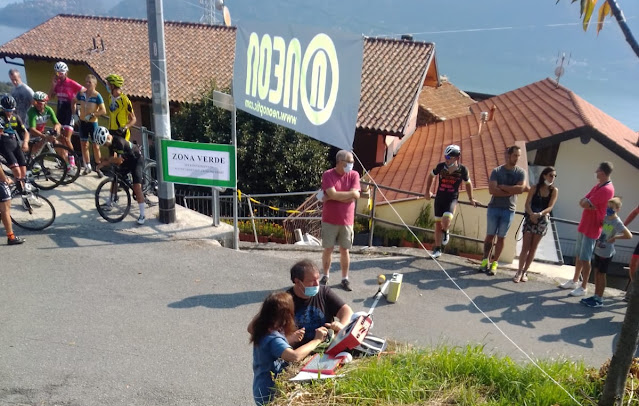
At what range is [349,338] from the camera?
Result: 3346 mm

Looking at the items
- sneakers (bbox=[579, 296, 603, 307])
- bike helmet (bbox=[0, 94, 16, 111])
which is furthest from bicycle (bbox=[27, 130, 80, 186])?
sneakers (bbox=[579, 296, 603, 307])

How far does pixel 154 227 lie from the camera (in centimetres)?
763

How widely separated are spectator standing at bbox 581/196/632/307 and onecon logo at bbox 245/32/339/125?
145 inches

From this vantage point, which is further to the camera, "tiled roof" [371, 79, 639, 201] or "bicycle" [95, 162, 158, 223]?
"tiled roof" [371, 79, 639, 201]

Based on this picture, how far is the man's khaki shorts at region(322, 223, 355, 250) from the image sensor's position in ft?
19.8

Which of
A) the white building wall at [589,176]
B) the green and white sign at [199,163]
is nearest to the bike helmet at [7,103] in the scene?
the green and white sign at [199,163]

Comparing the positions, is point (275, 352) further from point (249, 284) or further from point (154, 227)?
point (154, 227)

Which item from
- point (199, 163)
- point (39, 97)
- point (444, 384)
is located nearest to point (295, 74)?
point (199, 163)

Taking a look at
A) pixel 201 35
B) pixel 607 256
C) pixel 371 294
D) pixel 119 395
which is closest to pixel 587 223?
pixel 607 256

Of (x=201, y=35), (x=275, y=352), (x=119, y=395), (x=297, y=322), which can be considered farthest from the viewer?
(x=201, y=35)

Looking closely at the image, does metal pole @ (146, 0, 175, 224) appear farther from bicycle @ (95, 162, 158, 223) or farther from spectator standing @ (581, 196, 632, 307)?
spectator standing @ (581, 196, 632, 307)

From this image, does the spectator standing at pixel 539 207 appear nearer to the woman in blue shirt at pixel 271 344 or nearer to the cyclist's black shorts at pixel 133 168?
the woman in blue shirt at pixel 271 344

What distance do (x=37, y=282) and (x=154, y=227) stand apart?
1.95 m

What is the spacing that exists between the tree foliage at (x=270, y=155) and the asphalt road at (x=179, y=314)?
7121mm
